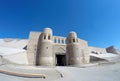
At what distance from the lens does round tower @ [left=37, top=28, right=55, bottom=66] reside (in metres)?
21.8

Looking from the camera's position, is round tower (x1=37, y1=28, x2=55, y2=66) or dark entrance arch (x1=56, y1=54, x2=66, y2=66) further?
dark entrance arch (x1=56, y1=54, x2=66, y2=66)

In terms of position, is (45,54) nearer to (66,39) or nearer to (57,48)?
(57,48)

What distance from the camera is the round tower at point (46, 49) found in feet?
71.5

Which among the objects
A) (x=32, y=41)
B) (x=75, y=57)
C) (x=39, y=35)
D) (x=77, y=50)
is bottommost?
(x=75, y=57)

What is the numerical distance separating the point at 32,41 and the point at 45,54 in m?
4.30

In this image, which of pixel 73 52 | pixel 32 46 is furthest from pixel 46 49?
pixel 73 52

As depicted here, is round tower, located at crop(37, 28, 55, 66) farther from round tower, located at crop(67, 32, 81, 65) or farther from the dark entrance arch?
round tower, located at crop(67, 32, 81, 65)

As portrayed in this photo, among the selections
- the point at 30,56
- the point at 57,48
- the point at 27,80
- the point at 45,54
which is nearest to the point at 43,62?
the point at 45,54

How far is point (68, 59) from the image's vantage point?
25.1 meters

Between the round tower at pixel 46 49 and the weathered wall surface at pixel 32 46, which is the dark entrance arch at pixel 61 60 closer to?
the round tower at pixel 46 49

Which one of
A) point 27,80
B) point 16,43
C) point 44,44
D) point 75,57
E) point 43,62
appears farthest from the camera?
point 16,43

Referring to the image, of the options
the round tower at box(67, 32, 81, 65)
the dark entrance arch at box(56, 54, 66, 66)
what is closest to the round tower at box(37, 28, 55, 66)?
the dark entrance arch at box(56, 54, 66, 66)

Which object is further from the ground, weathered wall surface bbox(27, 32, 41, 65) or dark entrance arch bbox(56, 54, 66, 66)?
weathered wall surface bbox(27, 32, 41, 65)

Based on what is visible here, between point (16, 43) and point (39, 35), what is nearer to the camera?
point (39, 35)
